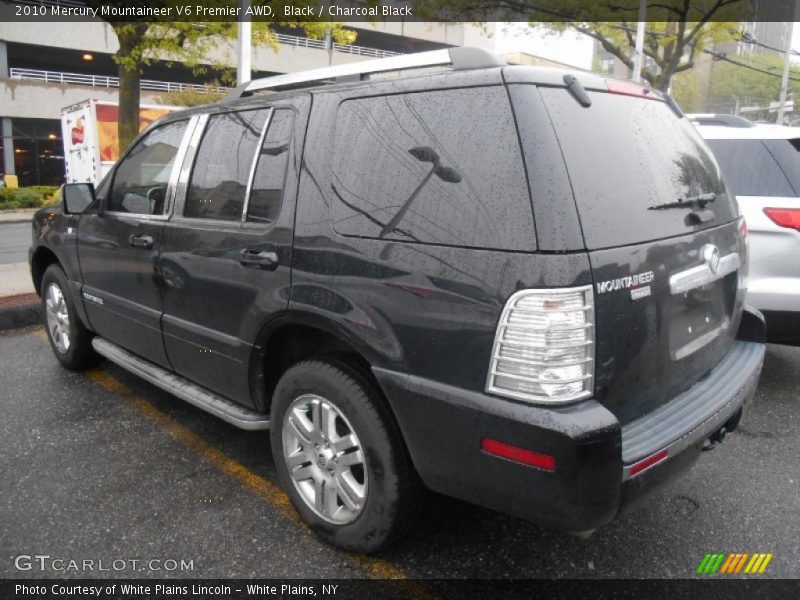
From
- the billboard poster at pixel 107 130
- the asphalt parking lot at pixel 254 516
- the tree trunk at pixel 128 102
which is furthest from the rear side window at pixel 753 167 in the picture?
the billboard poster at pixel 107 130

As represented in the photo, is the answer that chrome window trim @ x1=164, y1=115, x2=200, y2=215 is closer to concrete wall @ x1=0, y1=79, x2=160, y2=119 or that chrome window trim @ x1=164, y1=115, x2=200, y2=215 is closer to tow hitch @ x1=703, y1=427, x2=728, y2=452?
tow hitch @ x1=703, y1=427, x2=728, y2=452

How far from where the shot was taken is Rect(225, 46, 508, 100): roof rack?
7.50 feet

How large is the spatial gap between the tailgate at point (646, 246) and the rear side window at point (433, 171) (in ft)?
0.66

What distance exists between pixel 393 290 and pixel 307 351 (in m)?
0.73

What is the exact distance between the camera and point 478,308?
2.01 meters

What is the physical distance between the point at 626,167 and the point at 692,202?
1.47 feet

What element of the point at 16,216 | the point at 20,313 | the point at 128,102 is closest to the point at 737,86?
the point at 16,216

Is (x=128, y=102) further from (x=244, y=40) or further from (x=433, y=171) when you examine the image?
(x=433, y=171)

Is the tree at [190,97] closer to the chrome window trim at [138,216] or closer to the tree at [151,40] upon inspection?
the tree at [151,40]

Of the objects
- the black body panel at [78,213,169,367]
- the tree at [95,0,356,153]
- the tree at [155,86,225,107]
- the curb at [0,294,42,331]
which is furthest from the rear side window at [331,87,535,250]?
the tree at [155,86,225,107]

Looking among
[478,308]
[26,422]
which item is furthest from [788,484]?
[26,422]

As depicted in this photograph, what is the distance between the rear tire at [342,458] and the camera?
2.36 m

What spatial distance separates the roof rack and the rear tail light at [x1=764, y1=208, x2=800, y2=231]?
2.79 meters

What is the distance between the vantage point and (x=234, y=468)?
10.9 feet
